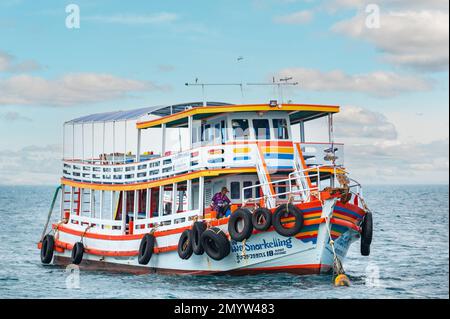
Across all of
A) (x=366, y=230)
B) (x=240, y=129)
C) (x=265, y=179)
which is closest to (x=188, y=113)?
(x=240, y=129)

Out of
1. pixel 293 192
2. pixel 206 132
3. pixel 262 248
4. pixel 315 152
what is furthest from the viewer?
pixel 206 132

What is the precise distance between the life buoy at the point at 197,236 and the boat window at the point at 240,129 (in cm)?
344

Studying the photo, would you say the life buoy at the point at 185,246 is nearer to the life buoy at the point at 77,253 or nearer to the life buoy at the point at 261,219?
the life buoy at the point at 261,219

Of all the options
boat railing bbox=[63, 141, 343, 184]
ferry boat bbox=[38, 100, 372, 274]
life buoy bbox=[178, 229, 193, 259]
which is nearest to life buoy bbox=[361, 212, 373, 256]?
ferry boat bbox=[38, 100, 372, 274]

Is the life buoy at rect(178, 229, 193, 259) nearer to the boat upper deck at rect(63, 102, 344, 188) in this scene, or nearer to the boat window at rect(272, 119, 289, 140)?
the boat upper deck at rect(63, 102, 344, 188)

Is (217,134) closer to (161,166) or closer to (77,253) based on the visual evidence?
(161,166)

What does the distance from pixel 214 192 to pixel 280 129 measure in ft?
9.37

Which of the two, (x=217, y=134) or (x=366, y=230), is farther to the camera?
(x=217, y=134)

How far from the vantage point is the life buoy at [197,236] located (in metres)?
23.2

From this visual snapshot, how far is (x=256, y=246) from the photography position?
22719mm

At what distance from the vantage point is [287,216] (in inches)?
866

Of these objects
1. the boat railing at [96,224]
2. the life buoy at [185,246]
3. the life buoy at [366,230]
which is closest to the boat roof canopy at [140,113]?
the boat railing at [96,224]
